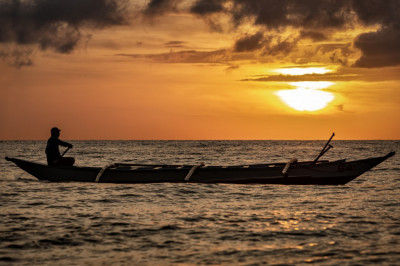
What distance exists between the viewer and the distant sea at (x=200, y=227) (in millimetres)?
11133

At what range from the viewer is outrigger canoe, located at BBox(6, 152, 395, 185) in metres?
23.9

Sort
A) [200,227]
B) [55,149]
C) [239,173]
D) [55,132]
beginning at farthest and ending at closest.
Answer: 1. [55,149]
2. [239,173]
3. [55,132]
4. [200,227]

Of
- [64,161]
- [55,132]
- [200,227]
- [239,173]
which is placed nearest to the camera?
[200,227]

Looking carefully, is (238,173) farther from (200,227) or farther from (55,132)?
(200,227)

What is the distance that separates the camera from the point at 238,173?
24.1 m

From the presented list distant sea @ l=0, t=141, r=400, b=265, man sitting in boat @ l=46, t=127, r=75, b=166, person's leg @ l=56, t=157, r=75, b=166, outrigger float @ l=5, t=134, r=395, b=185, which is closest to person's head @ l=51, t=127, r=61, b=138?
man sitting in boat @ l=46, t=127, r=75, b=166

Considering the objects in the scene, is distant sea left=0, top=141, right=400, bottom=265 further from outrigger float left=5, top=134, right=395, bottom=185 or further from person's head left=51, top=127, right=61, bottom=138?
person's head left=51, top=127, right=61, bottom=138

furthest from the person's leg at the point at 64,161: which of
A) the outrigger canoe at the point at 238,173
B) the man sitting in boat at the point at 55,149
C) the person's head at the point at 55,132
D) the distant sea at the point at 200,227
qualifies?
the person's head at the point at 55,132

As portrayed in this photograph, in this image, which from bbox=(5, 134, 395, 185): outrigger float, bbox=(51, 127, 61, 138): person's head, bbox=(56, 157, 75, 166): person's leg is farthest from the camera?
bbox=(56, 157, 75, 166): person's leg

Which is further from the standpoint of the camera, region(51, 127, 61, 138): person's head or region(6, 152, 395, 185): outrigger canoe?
region(6, 152, 395, 185): outrigger canoe

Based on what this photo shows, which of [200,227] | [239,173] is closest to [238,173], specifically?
[239,173]

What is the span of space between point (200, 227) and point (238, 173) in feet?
32.1

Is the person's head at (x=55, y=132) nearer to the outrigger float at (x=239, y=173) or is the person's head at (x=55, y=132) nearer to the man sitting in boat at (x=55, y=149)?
the man sitting in boat at (x=55, y=149)

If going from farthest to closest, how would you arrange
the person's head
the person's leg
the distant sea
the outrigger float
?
the person's leg, the outrigger float, the person's head, the distant sea
